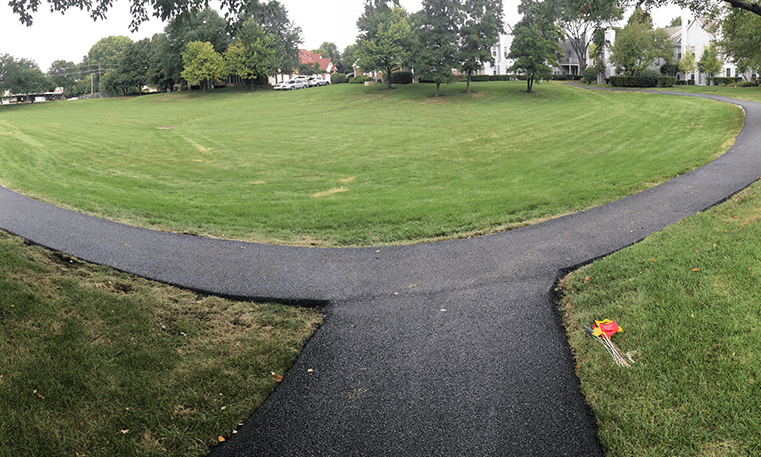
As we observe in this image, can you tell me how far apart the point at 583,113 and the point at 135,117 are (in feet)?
118

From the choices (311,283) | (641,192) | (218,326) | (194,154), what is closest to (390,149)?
(194,154)

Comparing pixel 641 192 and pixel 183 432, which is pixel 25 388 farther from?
pixel 641 192

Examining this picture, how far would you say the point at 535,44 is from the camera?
40375mm

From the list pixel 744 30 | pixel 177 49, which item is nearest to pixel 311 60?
pixel 177 49

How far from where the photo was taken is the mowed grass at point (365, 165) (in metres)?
10.5

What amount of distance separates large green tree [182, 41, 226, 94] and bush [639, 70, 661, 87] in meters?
49.6

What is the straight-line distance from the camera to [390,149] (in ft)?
68.1

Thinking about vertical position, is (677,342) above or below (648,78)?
below

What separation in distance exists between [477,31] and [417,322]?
41667mm

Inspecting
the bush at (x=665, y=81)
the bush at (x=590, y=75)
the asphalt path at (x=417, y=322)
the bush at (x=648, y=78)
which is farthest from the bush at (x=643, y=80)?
the asphalt path at (x=417, y=322)

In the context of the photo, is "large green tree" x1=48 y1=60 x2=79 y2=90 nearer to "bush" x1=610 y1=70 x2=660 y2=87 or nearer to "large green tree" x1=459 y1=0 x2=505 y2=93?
"large green tree" x1=459 y1=0 x2=505 y2=93

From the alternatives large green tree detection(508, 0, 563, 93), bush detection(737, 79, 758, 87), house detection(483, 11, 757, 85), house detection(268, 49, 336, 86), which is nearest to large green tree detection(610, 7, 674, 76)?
house detection(483, 11, 757, 85)

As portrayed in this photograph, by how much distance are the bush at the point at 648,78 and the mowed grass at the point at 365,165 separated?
605 inches

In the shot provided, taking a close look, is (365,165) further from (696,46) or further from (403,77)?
(696,46)
